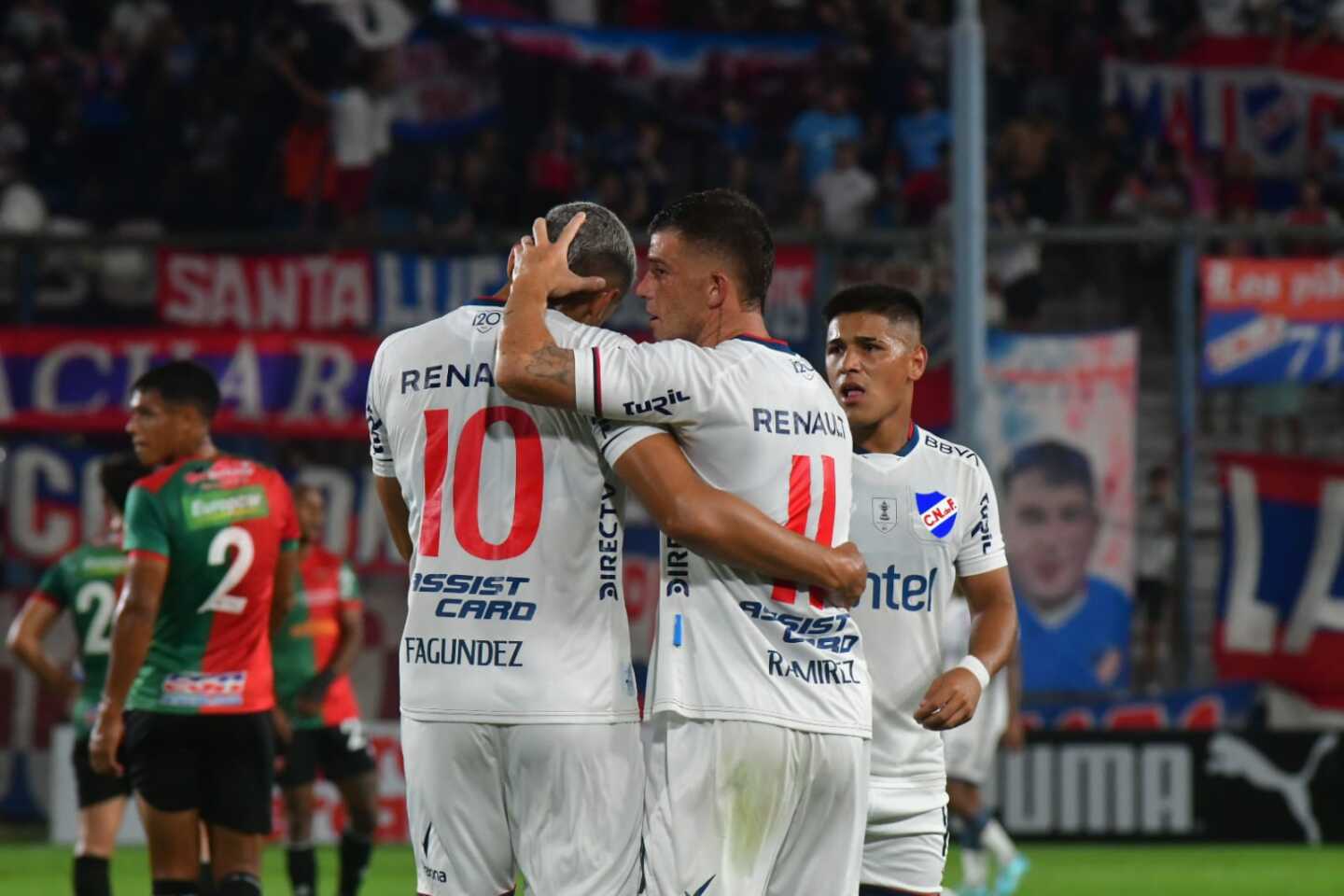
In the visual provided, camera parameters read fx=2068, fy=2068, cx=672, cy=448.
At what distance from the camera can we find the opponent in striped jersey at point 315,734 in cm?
1030

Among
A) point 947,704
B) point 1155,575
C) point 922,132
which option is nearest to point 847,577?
point 947,704

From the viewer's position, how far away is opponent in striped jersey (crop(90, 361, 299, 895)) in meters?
7.24

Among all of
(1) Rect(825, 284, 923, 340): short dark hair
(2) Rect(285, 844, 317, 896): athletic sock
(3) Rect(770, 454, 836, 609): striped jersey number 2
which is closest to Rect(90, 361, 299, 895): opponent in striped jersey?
(1) Rect(825, 284, 923, 340): short dark hair

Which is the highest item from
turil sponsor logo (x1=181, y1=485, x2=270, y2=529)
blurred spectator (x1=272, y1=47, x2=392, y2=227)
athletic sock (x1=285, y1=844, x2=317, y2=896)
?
blurred spectator (x1=272, y1=47, x2=392, y2=227)

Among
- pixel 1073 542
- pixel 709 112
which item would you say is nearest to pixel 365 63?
pixel 709 112

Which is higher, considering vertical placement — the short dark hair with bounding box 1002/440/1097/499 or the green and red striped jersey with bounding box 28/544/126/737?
the short dark hair with bounding box 1002/440/1097/499

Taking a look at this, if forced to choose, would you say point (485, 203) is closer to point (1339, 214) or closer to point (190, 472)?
point (1339, 214)

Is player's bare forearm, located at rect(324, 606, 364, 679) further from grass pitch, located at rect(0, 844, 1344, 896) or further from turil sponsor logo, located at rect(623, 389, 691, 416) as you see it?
turil sponsor logo, located at rect(623, 389, 691, 416)

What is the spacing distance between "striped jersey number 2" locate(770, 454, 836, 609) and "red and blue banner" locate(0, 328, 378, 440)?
996 centimetres

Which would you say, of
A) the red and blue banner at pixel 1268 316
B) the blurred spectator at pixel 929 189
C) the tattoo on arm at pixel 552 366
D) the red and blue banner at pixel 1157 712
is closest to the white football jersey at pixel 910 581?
the tattoo on arm at pixel 552 366

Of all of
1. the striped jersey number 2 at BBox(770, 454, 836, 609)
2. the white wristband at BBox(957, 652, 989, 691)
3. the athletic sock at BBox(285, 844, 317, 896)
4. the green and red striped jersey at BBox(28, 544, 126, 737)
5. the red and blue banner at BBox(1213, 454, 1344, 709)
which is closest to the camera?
the striped jersey number 2 at BBox(770, 454, 836, 609)

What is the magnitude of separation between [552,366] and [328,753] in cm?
627

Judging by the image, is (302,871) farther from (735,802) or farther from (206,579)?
(735,802)

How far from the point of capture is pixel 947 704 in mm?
5297
